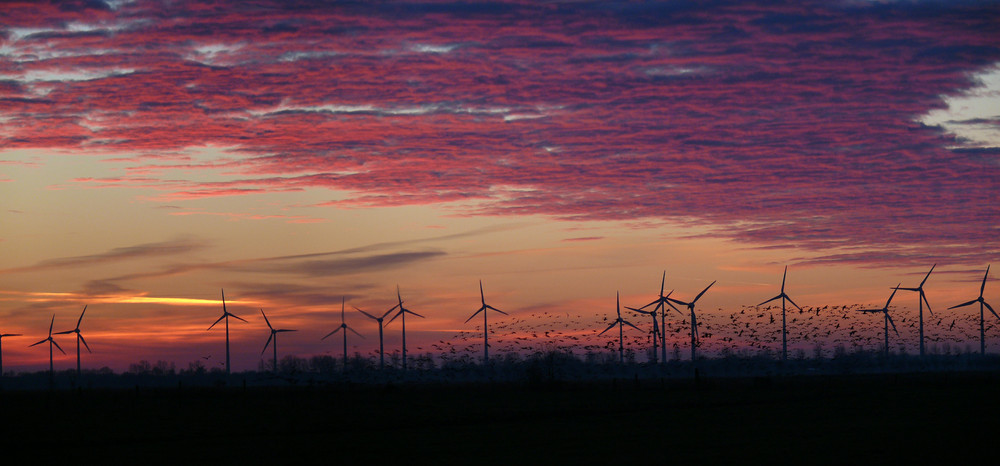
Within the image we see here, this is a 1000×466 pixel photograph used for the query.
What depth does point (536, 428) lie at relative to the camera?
6072cm

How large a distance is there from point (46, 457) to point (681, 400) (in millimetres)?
53720

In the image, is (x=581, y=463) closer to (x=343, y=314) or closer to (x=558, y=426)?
(x=558, y=426)

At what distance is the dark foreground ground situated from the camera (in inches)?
1806

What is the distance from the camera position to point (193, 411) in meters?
81.9

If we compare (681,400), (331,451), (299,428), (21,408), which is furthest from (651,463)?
(21,408)

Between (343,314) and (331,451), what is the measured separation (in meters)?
141

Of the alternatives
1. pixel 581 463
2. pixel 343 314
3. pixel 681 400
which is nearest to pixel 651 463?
pixel 581 463

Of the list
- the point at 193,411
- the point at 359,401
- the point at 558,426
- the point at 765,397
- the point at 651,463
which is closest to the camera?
the point at 651,463

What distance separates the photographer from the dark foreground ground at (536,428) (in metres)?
45.9

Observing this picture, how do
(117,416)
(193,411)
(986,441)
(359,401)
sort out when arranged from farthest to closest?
(359,401) < (193,411) < (117,416) < (986,441)

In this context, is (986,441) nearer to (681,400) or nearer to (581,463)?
(581,463)

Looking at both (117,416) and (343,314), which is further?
(343,314)

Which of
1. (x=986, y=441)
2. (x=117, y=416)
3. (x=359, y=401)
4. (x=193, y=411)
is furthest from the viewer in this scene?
(x=359, y=401)

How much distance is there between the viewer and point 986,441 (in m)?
46.8
